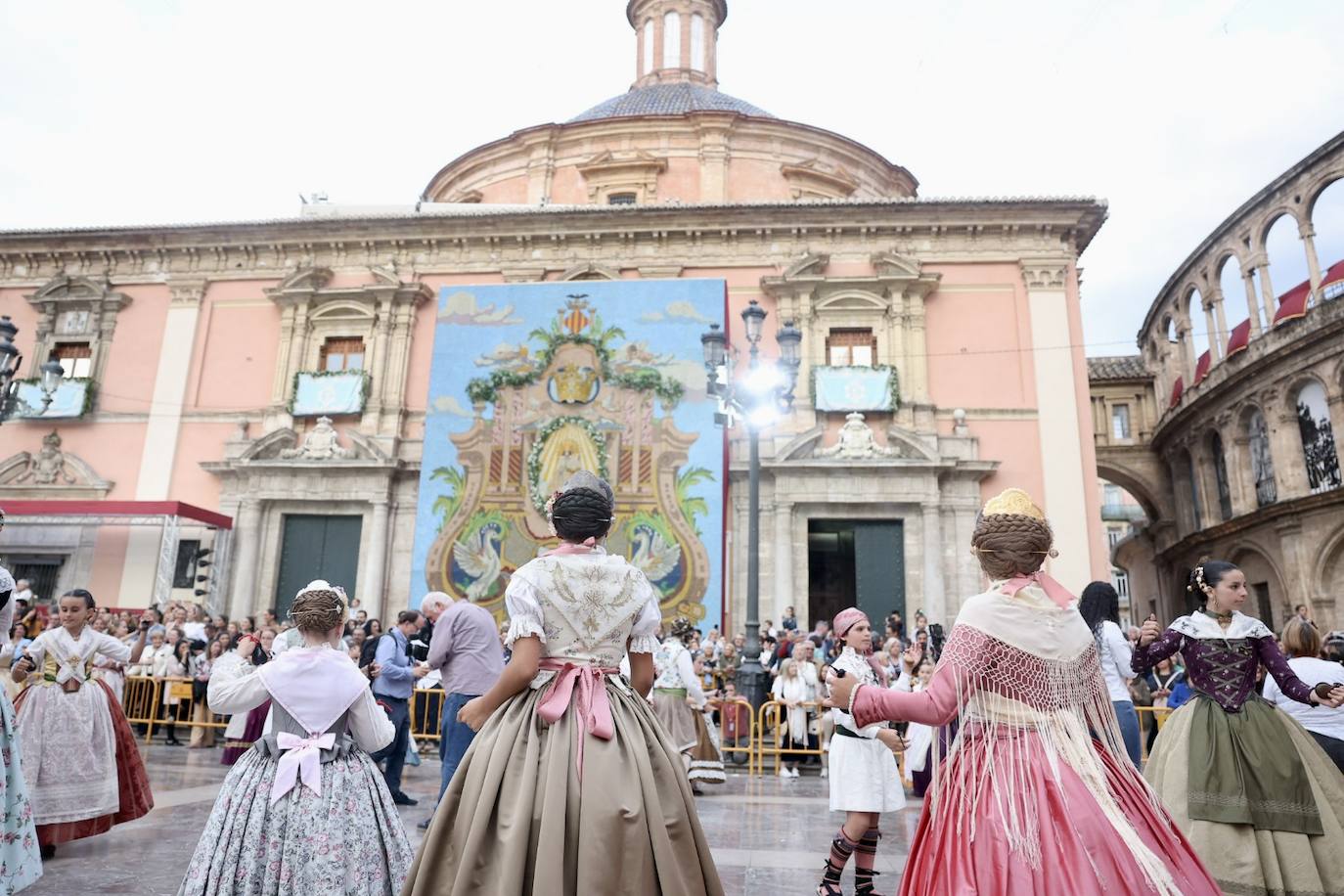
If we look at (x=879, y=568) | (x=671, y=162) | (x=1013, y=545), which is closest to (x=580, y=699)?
(x=1013, y=545)

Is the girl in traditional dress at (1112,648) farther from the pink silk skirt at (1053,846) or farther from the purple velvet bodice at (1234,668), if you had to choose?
the pink silk skirt at (1053,846)

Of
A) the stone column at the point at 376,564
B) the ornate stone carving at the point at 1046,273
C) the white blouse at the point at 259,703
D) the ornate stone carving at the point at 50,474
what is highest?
the ornate stone carving at the point at 1046,273

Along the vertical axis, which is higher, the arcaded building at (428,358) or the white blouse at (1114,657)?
the arcaded building at (428,358)

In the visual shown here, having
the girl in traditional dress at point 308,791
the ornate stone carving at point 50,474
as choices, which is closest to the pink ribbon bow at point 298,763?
the girl in traditional dress at point 308,791

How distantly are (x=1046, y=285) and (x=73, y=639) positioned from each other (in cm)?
1761

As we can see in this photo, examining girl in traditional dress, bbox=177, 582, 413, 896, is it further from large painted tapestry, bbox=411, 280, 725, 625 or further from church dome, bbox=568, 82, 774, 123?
church dome, bbox=568, 82, 774, 123

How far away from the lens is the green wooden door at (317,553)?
17.8 meters

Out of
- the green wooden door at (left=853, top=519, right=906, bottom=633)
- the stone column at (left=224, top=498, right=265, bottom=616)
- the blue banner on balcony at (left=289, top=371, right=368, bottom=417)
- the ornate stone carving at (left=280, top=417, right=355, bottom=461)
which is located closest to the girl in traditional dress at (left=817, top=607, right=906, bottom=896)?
the green wooden door at (left=853, top=519, right=906, bottom=633)

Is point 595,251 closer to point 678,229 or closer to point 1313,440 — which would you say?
point 678,229

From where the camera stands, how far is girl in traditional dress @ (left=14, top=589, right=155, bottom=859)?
5004 millimetres

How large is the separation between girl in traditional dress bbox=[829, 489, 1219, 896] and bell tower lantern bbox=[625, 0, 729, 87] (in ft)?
88.3

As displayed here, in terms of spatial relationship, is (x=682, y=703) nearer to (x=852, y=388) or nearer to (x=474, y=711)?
(x=474, y=711)

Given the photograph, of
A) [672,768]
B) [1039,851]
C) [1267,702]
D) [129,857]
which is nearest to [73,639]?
[129,857]

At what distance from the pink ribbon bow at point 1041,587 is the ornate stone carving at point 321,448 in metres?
17.2
